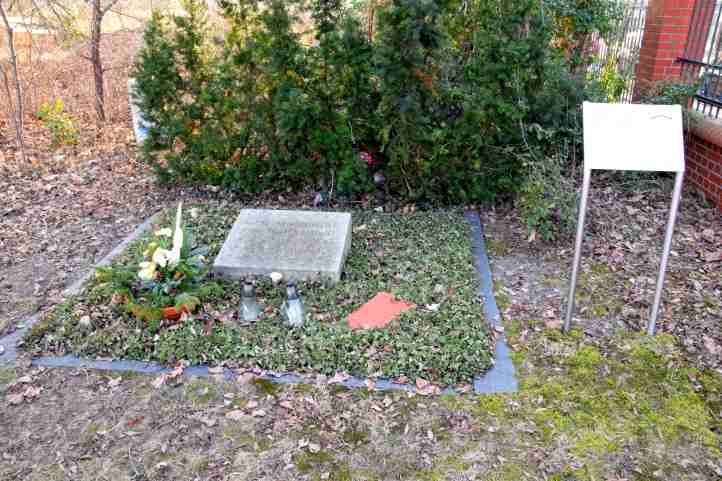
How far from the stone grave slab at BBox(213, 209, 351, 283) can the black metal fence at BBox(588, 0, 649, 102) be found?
4.71 meters

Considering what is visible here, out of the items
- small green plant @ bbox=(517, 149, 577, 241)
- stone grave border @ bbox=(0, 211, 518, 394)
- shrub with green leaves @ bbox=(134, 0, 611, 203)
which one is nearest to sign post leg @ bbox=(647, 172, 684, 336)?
stone grave border @ bbox=(0, 211, 518, 394)

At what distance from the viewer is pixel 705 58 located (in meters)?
6.99

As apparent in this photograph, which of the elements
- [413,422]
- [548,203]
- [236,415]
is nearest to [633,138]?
[548,203]

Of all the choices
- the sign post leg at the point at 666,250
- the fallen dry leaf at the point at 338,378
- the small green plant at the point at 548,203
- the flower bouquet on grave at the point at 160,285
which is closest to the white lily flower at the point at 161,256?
the flower bouquet on grave at the point at 160,285

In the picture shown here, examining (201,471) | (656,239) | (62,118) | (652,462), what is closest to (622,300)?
(656,239)

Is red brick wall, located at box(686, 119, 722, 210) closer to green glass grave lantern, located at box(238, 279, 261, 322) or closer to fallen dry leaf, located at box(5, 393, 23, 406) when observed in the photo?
green glass grave lantern, located at box(238, 279, 261, 322)

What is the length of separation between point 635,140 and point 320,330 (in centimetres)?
231

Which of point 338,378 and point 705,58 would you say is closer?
point 338,378

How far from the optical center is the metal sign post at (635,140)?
129 inches

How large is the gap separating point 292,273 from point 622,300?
252cm

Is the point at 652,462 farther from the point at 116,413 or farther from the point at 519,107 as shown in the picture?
the point at 519,107

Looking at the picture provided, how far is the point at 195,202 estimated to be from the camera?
20.4ft

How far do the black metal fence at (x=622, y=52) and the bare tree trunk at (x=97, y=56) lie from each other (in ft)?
23.6

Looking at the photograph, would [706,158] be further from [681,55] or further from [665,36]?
[665,36]
